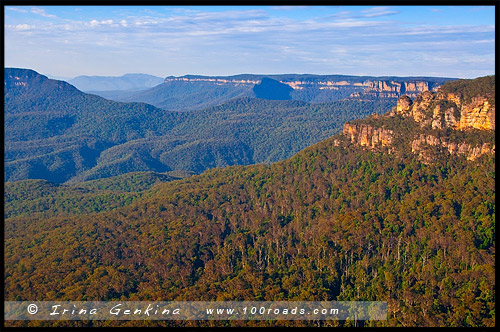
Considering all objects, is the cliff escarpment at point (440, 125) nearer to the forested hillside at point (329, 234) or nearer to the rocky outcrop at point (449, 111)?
the rocky outcrop at point (449, 111)

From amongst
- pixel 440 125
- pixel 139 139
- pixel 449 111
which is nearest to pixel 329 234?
pixel 440 125

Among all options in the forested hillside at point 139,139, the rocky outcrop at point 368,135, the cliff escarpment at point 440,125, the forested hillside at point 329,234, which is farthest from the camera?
the forested hillside at point 139,139

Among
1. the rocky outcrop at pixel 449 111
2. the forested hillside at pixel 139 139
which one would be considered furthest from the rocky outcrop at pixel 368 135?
the forested hillside at pixel 139 139

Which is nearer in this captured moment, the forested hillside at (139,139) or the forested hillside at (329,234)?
the forested hillside at (329,234)

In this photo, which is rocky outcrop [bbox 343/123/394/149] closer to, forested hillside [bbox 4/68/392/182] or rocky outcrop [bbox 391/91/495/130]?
rocky outcrop [bbox 391/91/495/130]

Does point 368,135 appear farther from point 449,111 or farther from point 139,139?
point 139,139
